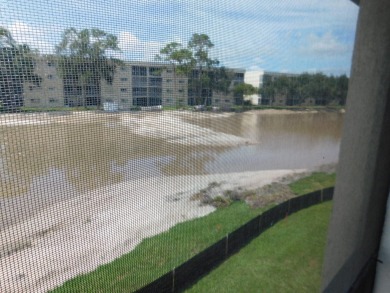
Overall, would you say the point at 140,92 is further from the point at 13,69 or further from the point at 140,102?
the point at 13,69

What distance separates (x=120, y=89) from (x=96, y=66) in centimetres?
9

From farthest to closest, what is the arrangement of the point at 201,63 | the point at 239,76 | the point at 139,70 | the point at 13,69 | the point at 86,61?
the point at 239,76 → the point at 201,63 → the point at 139,70 → the point at 86,61 → the point at 13,69

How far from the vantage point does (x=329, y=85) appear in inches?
80.8

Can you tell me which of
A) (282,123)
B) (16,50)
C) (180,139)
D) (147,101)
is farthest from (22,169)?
(282,123)

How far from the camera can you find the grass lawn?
0.80 meters

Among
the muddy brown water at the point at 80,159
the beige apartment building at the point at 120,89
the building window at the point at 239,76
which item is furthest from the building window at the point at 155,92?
the building window at the point at 239,76

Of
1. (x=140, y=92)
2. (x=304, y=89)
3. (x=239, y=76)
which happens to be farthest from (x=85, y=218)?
(x=304, y=89)

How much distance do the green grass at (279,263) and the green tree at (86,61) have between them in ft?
3.94

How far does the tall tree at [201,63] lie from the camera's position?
3.20ft

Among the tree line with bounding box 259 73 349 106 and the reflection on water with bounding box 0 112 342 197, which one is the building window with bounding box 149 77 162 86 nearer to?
the reflection on water with bounding box 0 112 342 197

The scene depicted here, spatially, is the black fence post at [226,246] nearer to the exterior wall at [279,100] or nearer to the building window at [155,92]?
the building window at [155,92]

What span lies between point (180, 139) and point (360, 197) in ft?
3.51

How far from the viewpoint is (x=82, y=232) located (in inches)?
28.4

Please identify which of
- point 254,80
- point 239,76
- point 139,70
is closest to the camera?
point 139,70
